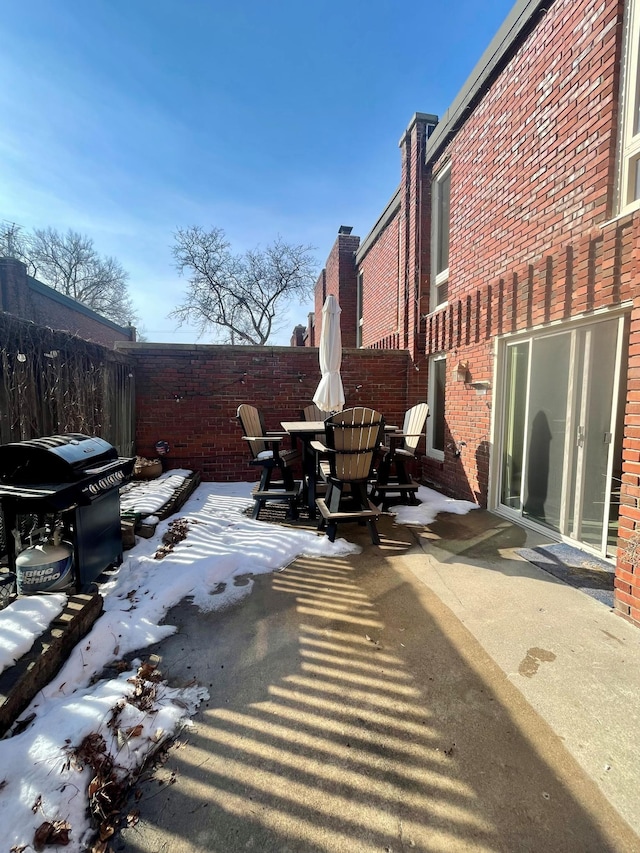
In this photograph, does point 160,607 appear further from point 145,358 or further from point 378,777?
point 145,358

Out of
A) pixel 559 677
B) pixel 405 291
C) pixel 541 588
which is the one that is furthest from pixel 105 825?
pixel 405 291

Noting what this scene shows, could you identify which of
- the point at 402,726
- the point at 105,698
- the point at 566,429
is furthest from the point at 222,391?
the point at 402,726

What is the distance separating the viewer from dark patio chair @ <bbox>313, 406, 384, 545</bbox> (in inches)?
138

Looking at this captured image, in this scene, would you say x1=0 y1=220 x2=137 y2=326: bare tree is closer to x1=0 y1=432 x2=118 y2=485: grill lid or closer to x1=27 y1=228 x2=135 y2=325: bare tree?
x1=27 y1=228 x2=135 y2=325: bare tree

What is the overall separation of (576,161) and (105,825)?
16.5 feet

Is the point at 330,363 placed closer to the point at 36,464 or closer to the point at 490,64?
the point at 36,464

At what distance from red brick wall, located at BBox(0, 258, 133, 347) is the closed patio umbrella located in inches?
234

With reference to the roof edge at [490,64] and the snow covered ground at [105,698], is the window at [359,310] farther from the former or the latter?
the snow covered ground at [105,698]

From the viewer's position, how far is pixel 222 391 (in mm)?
6238

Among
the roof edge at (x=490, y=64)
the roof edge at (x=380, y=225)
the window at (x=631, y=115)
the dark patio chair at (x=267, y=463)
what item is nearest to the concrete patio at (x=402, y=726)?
the dark patio chair at (x=267, y=463)

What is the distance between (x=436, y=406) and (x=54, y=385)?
5157 mm

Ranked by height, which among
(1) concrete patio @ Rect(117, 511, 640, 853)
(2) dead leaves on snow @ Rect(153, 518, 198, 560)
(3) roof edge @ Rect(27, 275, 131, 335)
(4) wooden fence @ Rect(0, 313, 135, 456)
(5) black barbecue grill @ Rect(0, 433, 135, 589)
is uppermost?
(3) roof edge @ Rect(27, 275, 131, 335)

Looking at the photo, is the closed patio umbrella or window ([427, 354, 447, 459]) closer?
the closed patio umbrella

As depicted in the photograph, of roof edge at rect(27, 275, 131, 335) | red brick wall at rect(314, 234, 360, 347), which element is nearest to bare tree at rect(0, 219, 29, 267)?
roof edge at rect(27, 275, 131, 335)
